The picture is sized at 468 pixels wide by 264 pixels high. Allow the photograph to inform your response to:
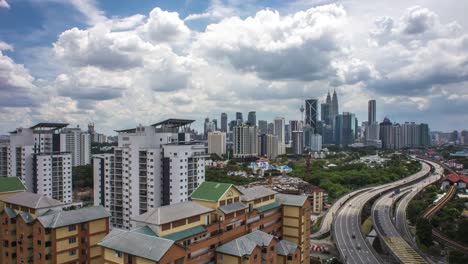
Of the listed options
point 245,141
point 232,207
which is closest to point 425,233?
point 232,207

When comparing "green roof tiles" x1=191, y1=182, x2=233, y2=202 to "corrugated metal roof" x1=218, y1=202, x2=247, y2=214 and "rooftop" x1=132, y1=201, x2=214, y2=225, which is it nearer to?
"corrugated metal roof" x1=218, y1=202, x2=247, y2=214

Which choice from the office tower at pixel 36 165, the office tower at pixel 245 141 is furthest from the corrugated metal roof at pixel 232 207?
the office tower at pixel 245 141

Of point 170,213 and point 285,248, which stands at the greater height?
point 170,213

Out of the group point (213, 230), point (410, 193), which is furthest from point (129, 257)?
point (410, 193)

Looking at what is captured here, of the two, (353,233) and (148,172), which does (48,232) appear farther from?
(353,233)

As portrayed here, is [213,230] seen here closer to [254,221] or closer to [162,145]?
[254,221]

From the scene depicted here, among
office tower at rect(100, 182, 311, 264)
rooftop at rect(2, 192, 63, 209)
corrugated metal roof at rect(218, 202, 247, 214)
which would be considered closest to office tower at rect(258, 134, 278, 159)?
office tower at rect(100, 182, 311, 264)

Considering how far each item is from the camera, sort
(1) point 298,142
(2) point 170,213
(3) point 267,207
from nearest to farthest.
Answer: (2) point 170,213, (3) point 267,207, (1) point 298,142
